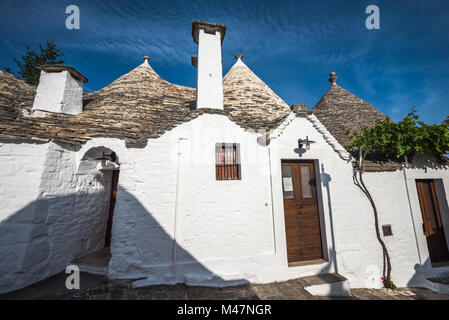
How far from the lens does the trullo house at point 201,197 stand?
4.35 m

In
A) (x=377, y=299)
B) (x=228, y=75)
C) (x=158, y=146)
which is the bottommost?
(x=377, y=299)

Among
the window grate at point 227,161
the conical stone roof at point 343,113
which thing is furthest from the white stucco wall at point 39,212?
the conical stone roof at point 343,113

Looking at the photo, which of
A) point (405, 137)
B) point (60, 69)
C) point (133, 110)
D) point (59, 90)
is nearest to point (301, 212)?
point (405, 137)

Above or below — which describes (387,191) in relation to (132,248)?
above

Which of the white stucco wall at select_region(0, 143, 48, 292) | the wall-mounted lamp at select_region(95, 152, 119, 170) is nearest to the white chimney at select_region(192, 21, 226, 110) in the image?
the wall-mounted lamp at select_region(95, 152, 119, 170)

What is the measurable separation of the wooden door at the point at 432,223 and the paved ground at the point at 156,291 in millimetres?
2834

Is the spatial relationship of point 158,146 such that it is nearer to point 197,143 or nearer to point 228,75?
point 197,143

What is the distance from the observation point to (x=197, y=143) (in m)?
5.05

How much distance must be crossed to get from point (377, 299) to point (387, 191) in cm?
314

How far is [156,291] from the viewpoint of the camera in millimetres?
4070

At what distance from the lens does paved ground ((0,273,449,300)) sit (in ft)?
12.6

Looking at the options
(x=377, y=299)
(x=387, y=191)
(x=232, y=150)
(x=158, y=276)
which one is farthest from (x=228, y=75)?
(x=377, y=299)

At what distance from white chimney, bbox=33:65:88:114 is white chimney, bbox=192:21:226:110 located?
15.8 ft

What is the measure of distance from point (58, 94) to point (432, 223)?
45.8 ft
